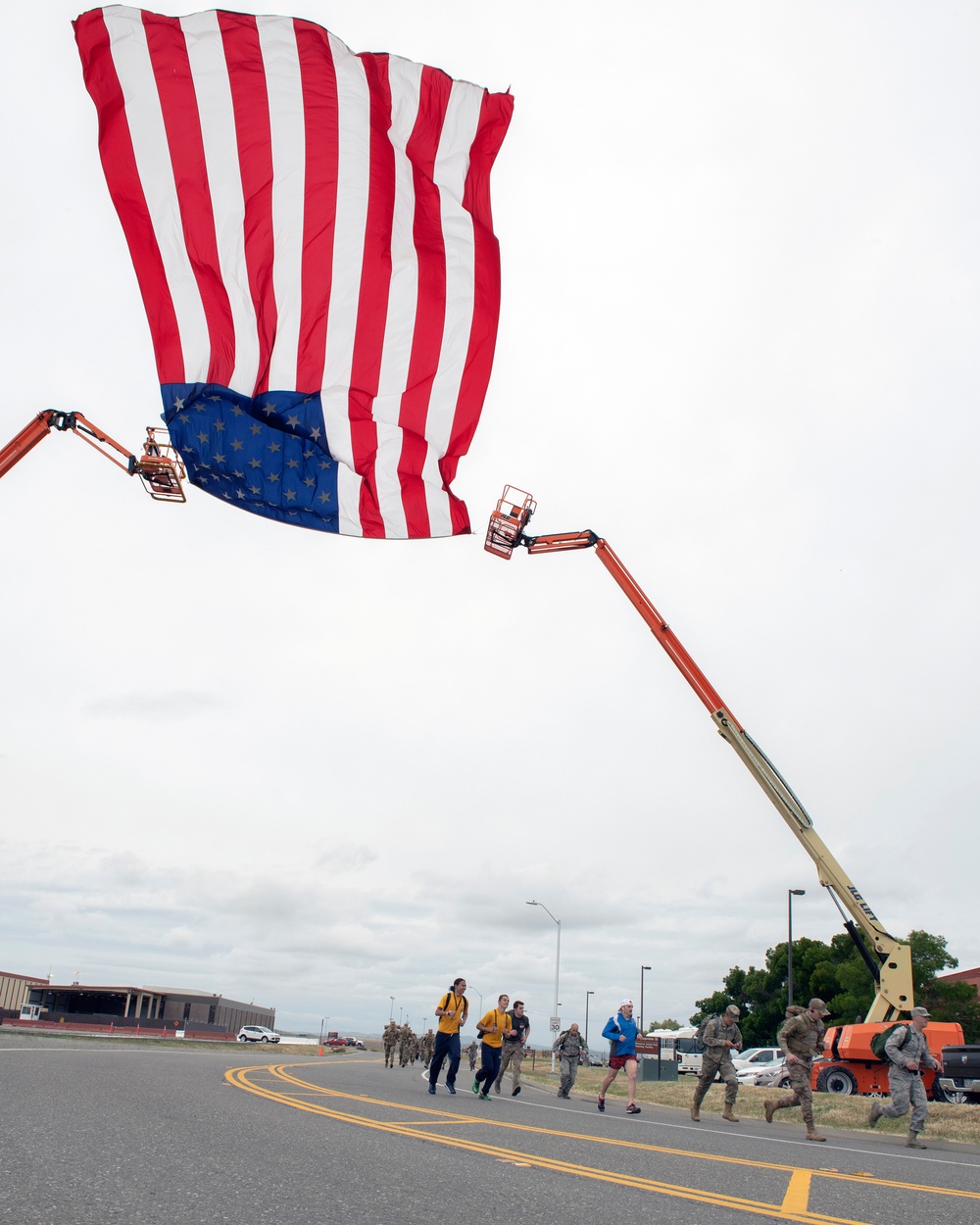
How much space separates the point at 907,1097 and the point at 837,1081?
11.0 meters

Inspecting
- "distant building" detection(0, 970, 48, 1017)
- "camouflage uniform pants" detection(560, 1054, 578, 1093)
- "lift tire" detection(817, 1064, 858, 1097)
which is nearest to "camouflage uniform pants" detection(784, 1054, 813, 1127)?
"camouflage uniform pants" detection(560, 1054, 578, 1093)

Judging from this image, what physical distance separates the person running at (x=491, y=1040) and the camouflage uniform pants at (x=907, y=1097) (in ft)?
17.4

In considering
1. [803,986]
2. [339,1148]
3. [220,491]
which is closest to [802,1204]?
[339,1148]

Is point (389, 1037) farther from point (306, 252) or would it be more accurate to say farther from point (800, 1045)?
point (306, 252)

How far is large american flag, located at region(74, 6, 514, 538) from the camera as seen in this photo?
431 inches

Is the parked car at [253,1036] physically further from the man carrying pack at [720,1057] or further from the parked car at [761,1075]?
the man carrying pack at [720,1057]

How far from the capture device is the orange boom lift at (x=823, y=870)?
20.0 m

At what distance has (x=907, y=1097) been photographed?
11.5m

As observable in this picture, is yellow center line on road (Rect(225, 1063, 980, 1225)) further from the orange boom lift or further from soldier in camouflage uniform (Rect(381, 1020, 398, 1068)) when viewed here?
soldier in camouflage uniform (Rect(381, 1020, 398, 1068))

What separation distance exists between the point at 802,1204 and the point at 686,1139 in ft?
14.6

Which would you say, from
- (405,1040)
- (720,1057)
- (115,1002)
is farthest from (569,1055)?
(115,1002)

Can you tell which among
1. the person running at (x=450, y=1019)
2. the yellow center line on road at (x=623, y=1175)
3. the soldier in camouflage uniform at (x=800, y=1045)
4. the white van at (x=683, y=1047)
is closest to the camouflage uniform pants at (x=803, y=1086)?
the soldier in camouflage uniform at (x=800, y=1045)

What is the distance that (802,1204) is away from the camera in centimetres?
575

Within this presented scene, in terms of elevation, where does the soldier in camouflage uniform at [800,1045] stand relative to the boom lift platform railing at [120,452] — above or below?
Answer: below
